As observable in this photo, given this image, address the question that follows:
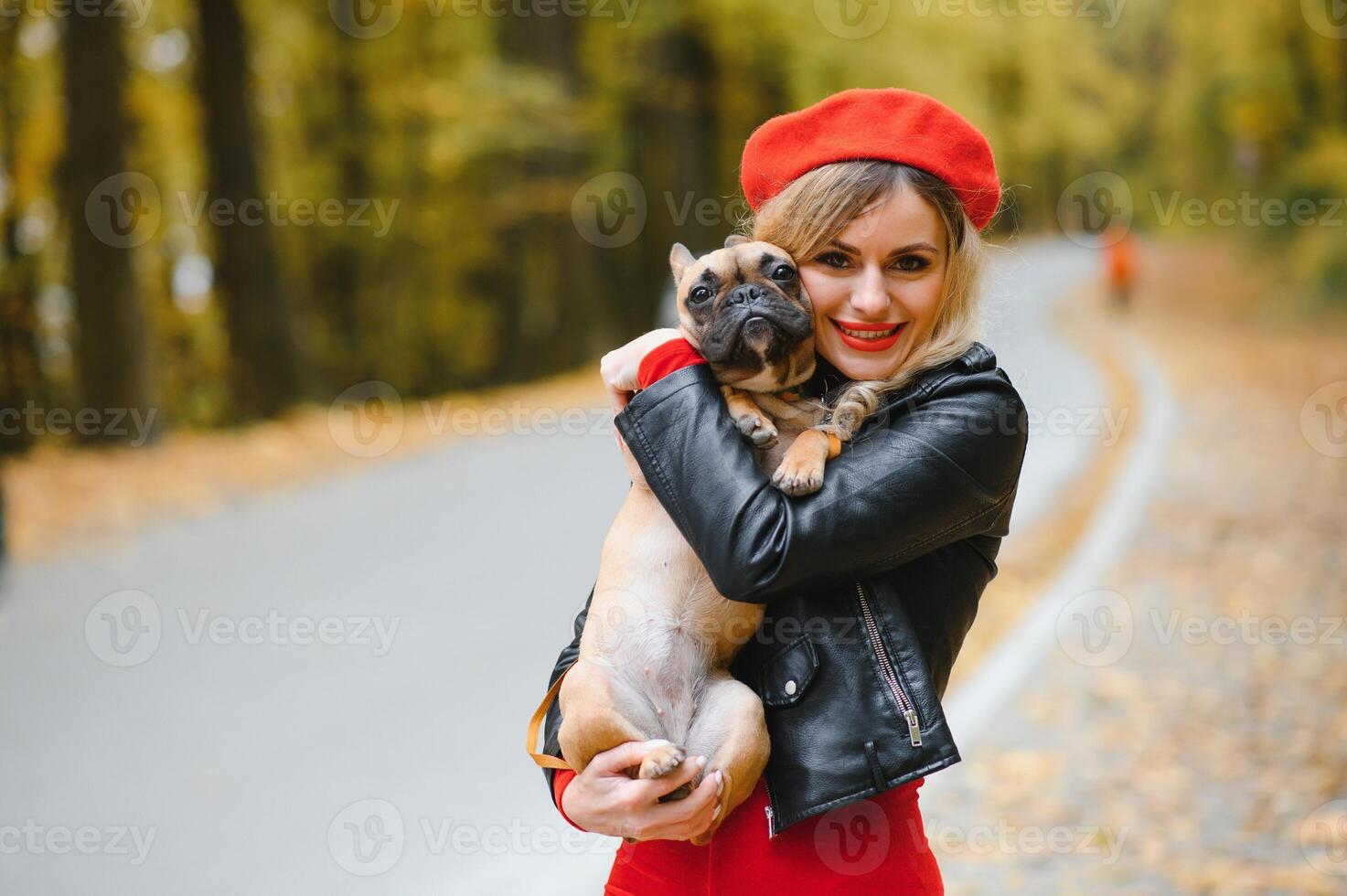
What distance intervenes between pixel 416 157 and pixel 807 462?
22.9 m

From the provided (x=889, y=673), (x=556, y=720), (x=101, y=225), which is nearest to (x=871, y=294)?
(x=889, y=673)

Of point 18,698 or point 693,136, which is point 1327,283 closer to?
point 693,136

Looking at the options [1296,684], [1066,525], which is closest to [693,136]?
[1066,525]

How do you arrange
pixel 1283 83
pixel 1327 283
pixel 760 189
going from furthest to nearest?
pixel 1283 83 → pixel 1327 283 → pixel 760 189

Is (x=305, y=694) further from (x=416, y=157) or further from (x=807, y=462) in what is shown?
(x=416, y=157)

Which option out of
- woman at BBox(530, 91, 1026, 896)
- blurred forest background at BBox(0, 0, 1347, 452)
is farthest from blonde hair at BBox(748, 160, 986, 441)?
blurred forest background at BBox(0, 0, 1347, 452)

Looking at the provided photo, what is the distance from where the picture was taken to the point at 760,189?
2.31 meters

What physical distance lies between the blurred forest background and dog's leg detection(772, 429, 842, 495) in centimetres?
1142

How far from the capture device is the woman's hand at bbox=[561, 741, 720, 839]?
6.75 ft

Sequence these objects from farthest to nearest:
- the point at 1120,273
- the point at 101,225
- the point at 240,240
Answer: the point at 1120,273, the point at 240,240, the point at 101,225

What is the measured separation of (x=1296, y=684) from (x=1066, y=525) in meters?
3.46

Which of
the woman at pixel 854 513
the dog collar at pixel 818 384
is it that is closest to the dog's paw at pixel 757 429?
the dog collar at pixel 818 384

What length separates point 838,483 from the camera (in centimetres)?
205

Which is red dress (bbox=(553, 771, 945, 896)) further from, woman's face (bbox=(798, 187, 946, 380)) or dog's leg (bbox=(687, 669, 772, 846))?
woman's face (bbox=(798, 187, 946, 380))
